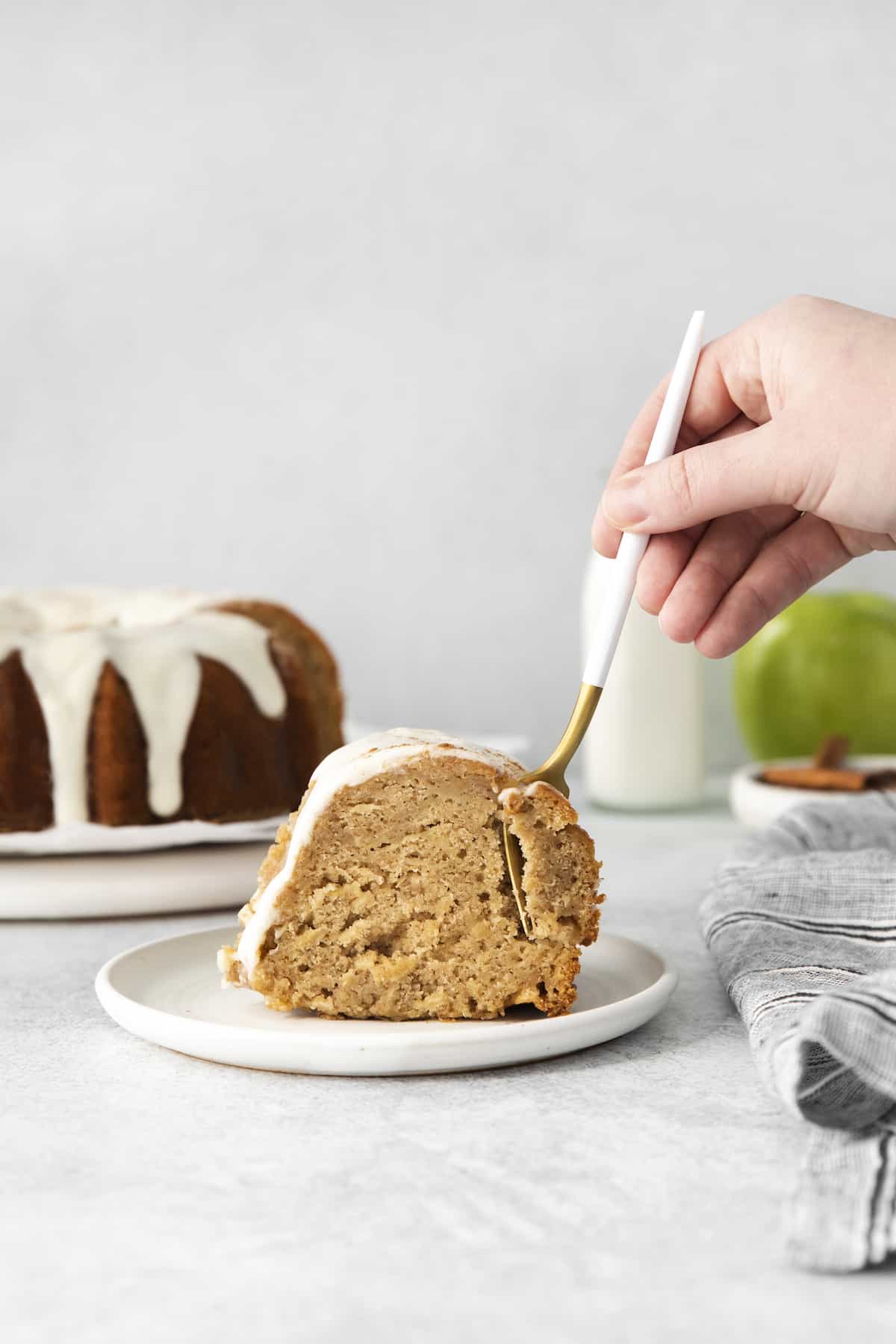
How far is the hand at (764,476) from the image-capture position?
893 mm

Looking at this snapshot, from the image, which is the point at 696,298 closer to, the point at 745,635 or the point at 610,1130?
the point at 745,635

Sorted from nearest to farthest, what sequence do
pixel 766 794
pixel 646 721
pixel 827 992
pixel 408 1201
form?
Result: 1. pixel 408 1201
2. pixel 827 992
3. pixel 766 794
4. pixel 646 721

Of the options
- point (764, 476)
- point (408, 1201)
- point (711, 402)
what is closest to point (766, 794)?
point (711, 402)

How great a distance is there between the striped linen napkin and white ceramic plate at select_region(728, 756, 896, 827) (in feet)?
0.71

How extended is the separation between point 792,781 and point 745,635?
22.5 inches

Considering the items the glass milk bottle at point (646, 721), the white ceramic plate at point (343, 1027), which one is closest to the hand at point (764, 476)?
the white ceramic plate at point (343, 1027)

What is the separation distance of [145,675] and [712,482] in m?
0.61

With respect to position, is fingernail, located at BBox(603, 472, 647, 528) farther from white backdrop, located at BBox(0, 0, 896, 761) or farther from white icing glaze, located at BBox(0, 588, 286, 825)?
white backdrop, located at BBox(0, 0, 896, 761)

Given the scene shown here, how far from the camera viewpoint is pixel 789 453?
0.90 meters

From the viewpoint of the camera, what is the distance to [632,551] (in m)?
1.01

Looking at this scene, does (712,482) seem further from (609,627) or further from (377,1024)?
(377,1024)

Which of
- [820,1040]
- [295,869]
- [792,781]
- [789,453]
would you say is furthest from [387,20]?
[820,1040]

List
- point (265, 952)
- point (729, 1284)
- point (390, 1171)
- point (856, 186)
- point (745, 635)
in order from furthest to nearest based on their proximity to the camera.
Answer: point (856, 186) → point (745, 635) → point (265, 952) → point (390, 1171) → point (729, 1284)

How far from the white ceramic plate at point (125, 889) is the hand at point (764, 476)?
0.46 m
